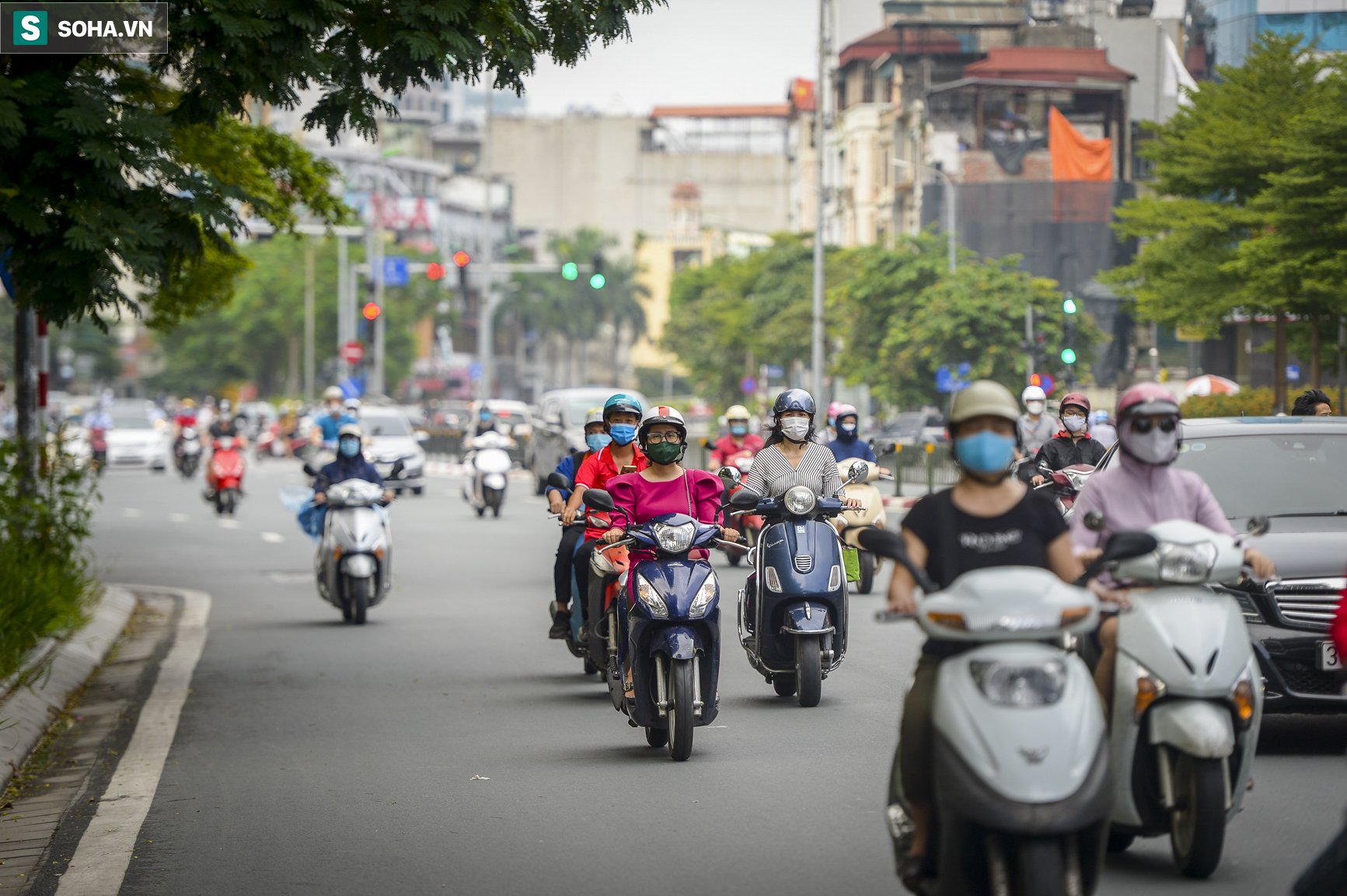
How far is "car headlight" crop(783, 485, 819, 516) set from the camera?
9.56 meters

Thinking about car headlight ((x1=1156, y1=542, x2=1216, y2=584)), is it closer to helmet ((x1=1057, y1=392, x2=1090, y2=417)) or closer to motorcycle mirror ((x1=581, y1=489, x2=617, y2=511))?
motorcycle mirror ((x1=581, y1=489, x2=617, y2=511))

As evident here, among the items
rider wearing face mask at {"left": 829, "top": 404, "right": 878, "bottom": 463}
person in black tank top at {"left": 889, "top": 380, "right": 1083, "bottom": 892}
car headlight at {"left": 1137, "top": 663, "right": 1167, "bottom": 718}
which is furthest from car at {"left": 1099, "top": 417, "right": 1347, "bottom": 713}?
→ rider wearing face mask at {"left": 829, "top": 404, "right": 878, "bottom": 463}

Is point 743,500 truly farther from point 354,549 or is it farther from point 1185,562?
point 354,549

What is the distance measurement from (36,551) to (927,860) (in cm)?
1044

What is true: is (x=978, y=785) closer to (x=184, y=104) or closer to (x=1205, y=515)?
(x=1205, y=515)

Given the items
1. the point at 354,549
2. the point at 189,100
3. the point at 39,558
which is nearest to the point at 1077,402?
the point at 354,549

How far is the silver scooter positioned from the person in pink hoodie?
894cm

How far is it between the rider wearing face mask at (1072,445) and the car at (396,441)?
21.3 meters

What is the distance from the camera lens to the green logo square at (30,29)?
9.19 m

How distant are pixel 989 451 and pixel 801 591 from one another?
479 centimetres

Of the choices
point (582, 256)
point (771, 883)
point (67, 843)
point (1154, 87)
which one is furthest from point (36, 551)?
point (582, 256)

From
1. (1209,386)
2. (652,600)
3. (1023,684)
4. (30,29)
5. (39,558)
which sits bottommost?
(39,558)

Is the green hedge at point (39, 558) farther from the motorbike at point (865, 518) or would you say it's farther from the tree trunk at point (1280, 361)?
the tree trunk at point (1280, 361)

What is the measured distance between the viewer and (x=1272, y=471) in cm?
889
